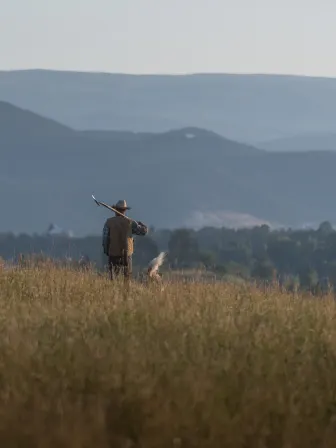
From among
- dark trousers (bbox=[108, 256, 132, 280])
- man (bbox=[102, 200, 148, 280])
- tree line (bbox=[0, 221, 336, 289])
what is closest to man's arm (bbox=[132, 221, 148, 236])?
man (bbox=[102, 200, 148, 280])

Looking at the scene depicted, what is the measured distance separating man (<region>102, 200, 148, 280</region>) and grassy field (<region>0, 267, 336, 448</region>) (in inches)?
218

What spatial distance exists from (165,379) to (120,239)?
8.46 m

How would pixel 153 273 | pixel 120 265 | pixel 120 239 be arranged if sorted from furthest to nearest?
1. pixel 120 265
2. pixel 120 239
3. pixel 153 273

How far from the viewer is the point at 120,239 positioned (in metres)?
16.0

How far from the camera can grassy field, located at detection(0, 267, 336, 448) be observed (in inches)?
273

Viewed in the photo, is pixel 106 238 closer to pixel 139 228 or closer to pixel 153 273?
pixel 139 228

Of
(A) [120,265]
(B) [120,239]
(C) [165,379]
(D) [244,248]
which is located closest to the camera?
(C) [165,379]

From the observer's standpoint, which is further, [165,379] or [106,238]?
[106,238]

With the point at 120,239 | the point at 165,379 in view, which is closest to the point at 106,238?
the point at 120,239

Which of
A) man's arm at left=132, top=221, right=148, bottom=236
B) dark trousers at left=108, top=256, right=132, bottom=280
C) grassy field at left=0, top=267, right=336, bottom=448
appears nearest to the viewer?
grassy field at left=0, top=267, right=336, bottom=448

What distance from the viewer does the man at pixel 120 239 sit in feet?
52.1

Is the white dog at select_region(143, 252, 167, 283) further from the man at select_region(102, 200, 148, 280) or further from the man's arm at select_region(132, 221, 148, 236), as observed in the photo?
the man's arm at select_region(132, 221, 148, 236)

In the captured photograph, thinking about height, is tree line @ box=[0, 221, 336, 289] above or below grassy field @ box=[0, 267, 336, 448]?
above

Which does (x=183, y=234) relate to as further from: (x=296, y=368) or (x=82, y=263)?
(x=296, y=368)
